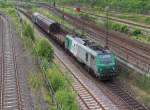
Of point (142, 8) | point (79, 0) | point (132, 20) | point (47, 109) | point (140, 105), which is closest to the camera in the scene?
point (47, 109)

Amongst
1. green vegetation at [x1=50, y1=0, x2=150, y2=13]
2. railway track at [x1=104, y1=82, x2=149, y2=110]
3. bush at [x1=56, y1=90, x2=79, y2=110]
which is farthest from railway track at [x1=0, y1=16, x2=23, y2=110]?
green vegetation at [x1=50, y1=0, x2=150, y2=13]

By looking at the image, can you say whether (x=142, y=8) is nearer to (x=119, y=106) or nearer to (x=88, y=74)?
(x=88, y=74)

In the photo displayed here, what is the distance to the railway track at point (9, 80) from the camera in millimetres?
27977

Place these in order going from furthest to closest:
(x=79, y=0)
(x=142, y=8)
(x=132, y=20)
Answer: (x=79, y=0), (x=142, y=8), (x=132, y=20)

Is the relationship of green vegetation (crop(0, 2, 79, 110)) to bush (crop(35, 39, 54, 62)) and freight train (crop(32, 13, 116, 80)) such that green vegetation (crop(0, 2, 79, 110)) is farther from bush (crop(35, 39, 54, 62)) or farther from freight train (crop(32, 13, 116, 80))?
freight train (crop(32, 13, 116, 80))

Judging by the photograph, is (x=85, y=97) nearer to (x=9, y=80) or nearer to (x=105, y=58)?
(x=105, y=58)

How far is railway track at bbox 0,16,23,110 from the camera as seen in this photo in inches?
1101

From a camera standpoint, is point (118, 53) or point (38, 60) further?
point (118, 53)

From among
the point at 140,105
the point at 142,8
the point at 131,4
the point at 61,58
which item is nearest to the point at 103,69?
the point at 140,105

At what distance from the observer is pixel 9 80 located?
115ft

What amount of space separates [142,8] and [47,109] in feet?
227

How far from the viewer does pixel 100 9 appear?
109 metres

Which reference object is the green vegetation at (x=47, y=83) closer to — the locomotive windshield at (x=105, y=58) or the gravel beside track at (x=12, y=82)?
the gravel beside track at (x=12, y=82)

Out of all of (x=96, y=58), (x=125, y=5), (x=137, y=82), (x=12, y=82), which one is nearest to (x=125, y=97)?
(x=137, y=82)
